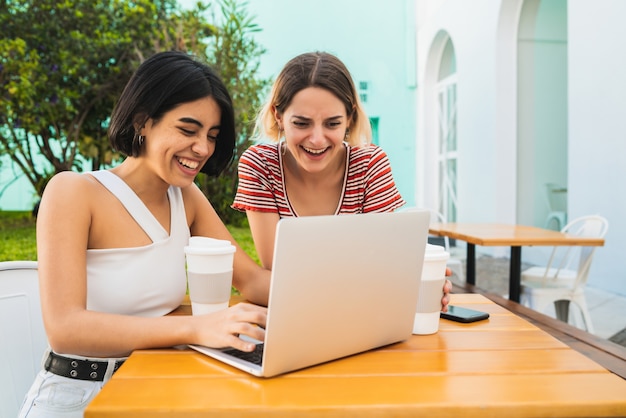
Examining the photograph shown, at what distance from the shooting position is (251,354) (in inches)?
39.8

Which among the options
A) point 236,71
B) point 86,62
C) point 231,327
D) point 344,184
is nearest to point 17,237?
point 86,62

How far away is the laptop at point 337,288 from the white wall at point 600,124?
4.00 metres

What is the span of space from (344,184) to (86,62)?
6.06 metres

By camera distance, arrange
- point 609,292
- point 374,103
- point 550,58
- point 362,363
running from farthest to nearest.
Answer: point 374,103, point 550,58, point 609,292, point 362,363

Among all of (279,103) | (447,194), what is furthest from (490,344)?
(447,194)

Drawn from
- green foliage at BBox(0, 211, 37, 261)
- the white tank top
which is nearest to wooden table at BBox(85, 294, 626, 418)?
the white tank top

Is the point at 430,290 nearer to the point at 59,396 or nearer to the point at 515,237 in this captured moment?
the point at 59,396

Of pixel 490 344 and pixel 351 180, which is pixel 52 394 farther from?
pixel 351 180

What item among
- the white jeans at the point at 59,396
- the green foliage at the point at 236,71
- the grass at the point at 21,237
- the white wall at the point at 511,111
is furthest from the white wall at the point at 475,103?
the white jeans at the point at 59,396

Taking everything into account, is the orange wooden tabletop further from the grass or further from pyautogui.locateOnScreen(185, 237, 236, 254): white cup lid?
pyautogui.locateOnScreen(185, 237, 236, 254): white cup lid

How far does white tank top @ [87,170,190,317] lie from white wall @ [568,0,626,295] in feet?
13.3

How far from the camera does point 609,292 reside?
4.56m

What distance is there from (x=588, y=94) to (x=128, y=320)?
477cm

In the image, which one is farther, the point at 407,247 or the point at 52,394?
the point at 52,394
